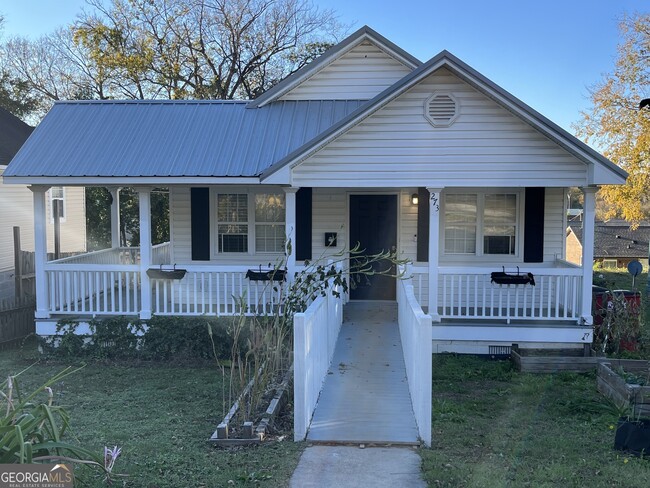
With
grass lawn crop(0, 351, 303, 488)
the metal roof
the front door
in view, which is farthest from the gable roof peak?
grass lawn crop(0, 351, 303, 488)

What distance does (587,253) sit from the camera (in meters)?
9.68

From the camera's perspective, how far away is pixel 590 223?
9664mm

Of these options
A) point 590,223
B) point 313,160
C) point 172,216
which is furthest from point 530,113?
point 172,216

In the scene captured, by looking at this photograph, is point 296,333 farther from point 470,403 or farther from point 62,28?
point 62,28

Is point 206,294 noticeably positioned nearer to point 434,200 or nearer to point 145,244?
point 145,244

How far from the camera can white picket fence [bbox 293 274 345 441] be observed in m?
5.84

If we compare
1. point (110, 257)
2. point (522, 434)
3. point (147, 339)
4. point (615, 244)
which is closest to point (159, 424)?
point (147, 339)

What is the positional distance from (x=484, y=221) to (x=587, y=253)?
2.26 metres

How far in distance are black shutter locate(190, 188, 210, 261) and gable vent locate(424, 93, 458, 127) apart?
4839 mm

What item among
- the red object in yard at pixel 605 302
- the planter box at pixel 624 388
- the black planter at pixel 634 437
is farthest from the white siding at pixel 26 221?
the black planter at pixel 634 437

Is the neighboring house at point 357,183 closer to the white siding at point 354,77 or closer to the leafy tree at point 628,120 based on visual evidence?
the white siding at point 354,77

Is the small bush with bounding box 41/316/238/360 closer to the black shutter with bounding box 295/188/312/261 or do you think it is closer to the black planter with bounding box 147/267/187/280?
the black planter with bounding box 147/267/187/280

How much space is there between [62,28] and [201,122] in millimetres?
23910

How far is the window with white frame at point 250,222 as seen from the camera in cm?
1204
